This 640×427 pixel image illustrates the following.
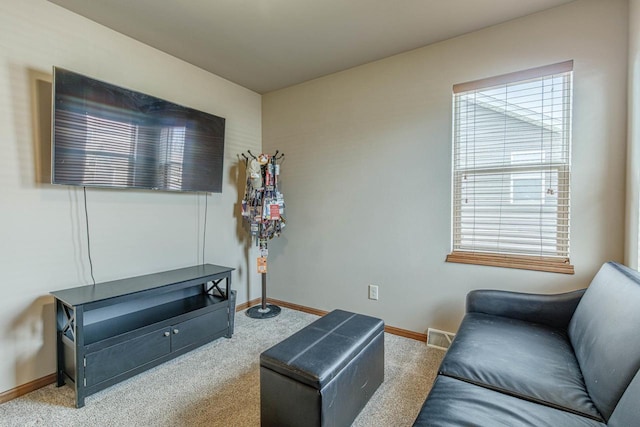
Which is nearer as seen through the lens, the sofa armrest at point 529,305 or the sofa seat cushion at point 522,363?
the sofa seat cushion at point 522,363

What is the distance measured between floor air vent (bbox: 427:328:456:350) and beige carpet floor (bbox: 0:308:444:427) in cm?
7

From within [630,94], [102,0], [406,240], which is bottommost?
[406,240]

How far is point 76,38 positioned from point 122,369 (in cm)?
231

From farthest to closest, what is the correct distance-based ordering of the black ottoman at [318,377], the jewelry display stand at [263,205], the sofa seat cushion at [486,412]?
the jewelry display stand at [263,205] < the black ottoman at [318,377] < the sofa seat cushion at [486,412]

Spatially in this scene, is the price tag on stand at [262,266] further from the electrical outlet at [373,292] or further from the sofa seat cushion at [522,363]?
the sofa seat cushion at [522,363]

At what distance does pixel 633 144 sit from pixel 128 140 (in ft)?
10.8

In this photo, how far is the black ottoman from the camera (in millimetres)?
1373

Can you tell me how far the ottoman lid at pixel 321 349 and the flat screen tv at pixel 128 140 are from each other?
5.52 feet

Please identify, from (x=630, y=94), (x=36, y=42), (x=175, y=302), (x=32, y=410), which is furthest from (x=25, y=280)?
(x=630, y=94)

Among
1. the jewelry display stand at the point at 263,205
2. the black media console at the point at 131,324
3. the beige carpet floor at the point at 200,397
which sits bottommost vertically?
the beige carpet floor at the point at 200,397

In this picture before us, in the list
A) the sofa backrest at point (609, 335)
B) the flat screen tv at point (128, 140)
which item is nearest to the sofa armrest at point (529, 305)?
the sofa backrest at point (609, 335)

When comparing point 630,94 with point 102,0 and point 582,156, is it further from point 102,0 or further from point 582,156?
point 102,0

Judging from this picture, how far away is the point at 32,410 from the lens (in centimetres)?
178

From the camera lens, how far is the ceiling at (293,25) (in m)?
2.04
